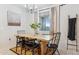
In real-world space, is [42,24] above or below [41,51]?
above

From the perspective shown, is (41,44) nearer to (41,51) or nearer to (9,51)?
(41,51)

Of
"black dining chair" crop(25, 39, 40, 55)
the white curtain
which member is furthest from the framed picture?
the white curtain

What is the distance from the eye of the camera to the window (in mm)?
1435

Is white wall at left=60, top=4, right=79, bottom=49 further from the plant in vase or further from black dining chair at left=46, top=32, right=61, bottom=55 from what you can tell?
the plant in vase

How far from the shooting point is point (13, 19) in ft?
4.79

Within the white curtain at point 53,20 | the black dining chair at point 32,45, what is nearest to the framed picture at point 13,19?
the black dining chair at point 32,45

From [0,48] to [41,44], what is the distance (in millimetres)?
485

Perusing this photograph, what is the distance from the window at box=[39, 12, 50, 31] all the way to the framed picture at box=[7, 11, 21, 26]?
0.26 m

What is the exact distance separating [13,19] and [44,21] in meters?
0.37

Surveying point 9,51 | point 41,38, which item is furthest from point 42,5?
point 9,51

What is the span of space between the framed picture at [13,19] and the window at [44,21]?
26 centimetres

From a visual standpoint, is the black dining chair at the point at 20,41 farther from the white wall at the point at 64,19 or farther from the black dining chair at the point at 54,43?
the white wall at the point at 64,19

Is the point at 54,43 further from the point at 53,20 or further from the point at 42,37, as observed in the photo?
the point at 53,20

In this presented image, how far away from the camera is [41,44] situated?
143 centimetres
